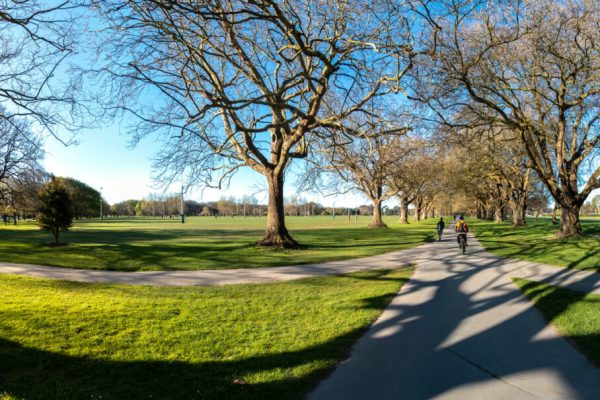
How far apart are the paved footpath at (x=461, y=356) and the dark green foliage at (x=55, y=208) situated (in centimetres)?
1915

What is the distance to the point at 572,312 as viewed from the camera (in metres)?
5.82

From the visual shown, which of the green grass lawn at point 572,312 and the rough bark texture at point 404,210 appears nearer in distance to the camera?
the green grass lawn at point 572,312

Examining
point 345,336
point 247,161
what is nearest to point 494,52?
point 247,161

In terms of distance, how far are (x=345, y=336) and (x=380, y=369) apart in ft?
3.53

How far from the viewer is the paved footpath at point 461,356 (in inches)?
131

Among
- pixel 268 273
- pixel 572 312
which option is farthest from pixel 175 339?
pixel 572 312

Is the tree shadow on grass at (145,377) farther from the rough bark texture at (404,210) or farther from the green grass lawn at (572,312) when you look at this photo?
the rough bark texture at (404,210)

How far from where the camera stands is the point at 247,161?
17891 millimetres

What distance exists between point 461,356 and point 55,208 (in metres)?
21.2

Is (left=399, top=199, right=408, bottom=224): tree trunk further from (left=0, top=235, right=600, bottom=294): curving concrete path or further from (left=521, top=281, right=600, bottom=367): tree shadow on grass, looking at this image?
(left=521, top=281, right=600, bottom=367): tree shadow on grass

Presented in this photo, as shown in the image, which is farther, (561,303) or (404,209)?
(404,209)

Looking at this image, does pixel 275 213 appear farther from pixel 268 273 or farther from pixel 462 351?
pixel 462 351

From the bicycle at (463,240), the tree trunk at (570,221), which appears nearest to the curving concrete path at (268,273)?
the bicycle at (463,240)

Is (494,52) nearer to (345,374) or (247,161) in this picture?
(247,161)
